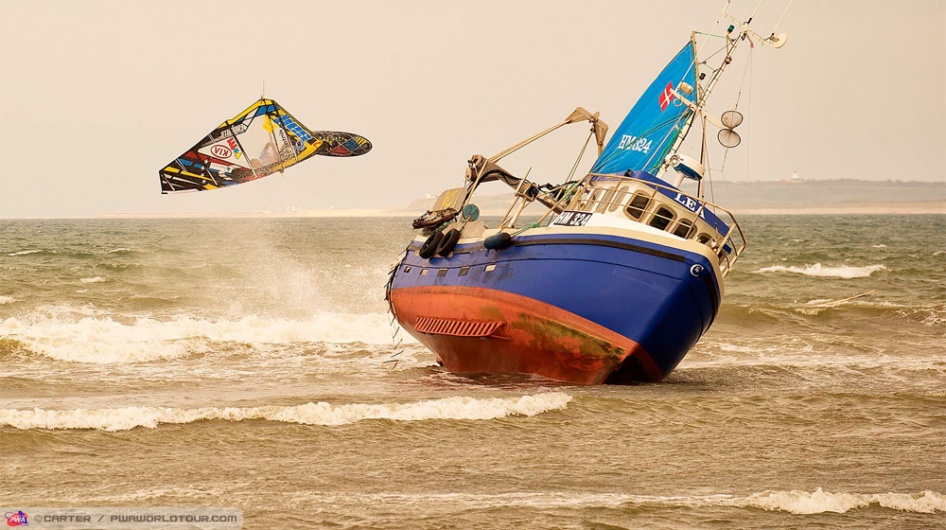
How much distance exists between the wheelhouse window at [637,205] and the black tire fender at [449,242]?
13.8 feet

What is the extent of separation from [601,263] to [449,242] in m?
4.69

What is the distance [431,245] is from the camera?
861 inches

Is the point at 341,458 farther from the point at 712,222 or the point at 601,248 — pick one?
the point at 712,222

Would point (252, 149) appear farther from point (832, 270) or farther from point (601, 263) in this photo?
point (832, 270)

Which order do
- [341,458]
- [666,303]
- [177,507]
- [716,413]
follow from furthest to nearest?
[666,303]
[716,413]
[341,458]
[177,507]

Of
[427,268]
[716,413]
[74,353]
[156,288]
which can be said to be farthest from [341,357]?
[156,288]

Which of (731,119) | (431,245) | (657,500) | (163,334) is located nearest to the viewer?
(657,500)

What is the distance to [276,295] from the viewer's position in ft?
133

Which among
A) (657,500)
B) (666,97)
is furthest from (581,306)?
(657,500)

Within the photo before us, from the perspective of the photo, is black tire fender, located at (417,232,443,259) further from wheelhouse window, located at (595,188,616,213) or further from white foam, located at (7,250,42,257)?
white foam, located at (7,250,42,257)

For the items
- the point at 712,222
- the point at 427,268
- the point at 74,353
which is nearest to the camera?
the point at 712,222

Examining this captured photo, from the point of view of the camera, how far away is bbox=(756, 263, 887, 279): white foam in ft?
178

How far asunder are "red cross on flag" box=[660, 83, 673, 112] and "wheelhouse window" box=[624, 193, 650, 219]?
419cm

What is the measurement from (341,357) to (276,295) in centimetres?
1602
